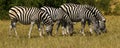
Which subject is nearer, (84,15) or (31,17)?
(31,17)

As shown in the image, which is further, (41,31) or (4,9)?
(4,9)

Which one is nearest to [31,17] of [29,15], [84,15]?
[29,15]

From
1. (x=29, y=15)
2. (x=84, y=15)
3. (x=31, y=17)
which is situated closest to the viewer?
(x=31, y=17)

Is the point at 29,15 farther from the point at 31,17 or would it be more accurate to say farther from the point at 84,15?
the point at 84,15

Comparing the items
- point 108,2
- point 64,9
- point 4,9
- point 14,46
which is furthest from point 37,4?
point 14,46

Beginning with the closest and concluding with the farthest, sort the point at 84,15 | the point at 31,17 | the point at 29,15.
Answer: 1. the point at 31,17
2. the point at 29,15
3. the point at 84,15

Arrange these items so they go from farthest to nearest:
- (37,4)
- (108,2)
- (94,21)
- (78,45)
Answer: (108,2) → (37,4) → (94,21) → (78,45)

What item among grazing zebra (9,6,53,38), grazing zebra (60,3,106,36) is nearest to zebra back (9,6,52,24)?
grazing zebra (9,6,53,38)

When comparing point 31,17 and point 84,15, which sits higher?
point 31,17

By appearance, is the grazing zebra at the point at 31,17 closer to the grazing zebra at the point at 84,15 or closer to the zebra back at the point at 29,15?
the zebra back at the point at 29,15

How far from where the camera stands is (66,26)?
1888 cm

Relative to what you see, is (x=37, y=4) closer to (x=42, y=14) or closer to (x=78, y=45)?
(x=42, y=14)

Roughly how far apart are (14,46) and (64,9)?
20.1ft

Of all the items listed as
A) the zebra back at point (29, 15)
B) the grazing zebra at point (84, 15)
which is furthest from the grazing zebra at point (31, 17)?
the grazing zebra at point (84, 15)
